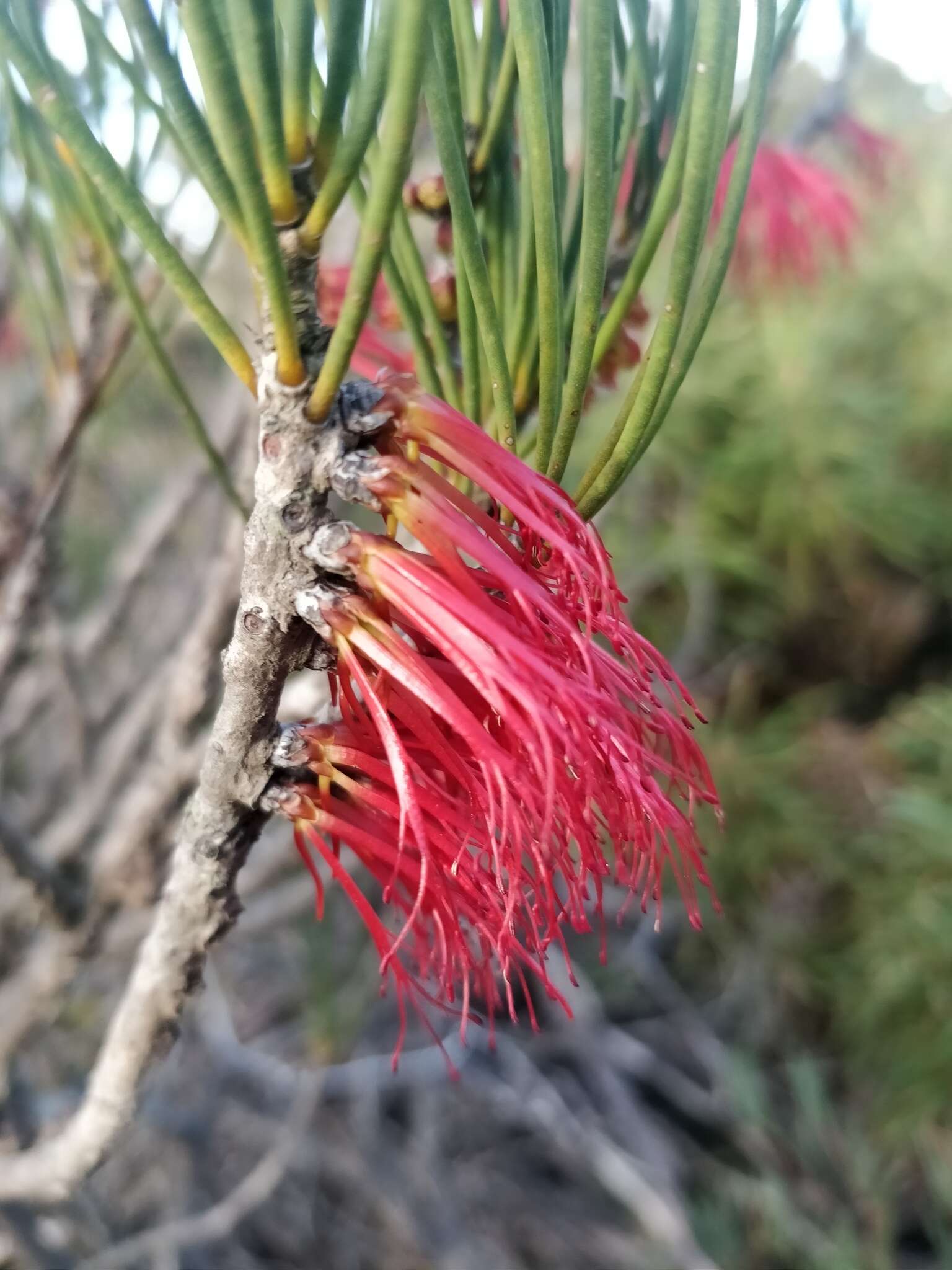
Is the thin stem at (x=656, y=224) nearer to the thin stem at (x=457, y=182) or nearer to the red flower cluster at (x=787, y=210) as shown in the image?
the thin stem at (x=457, y=182)

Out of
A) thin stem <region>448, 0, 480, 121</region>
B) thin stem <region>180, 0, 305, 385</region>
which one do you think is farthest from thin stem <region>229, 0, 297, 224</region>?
thin stem <region>448, 0, 480, 121</region>

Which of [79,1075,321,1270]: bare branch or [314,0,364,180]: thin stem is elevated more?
Result: [314,0,364,180]: thin stem

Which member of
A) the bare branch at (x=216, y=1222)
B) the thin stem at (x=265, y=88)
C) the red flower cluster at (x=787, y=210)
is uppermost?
the red flower cluster at (x=787, y=210)

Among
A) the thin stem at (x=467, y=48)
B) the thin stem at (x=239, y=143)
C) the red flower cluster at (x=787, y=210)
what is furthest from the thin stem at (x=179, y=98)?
the red flower cluster at (x=787, y=210)

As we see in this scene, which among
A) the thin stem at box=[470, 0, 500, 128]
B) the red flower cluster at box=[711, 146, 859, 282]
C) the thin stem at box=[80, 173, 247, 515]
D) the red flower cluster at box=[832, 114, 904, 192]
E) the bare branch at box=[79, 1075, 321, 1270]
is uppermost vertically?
the red flower cluster at box=[832, 114, 904, 192]

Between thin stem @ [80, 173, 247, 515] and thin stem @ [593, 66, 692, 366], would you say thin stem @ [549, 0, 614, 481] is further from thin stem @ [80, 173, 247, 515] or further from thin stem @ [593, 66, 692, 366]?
thin stem @ [80, 173, 247, 515]
